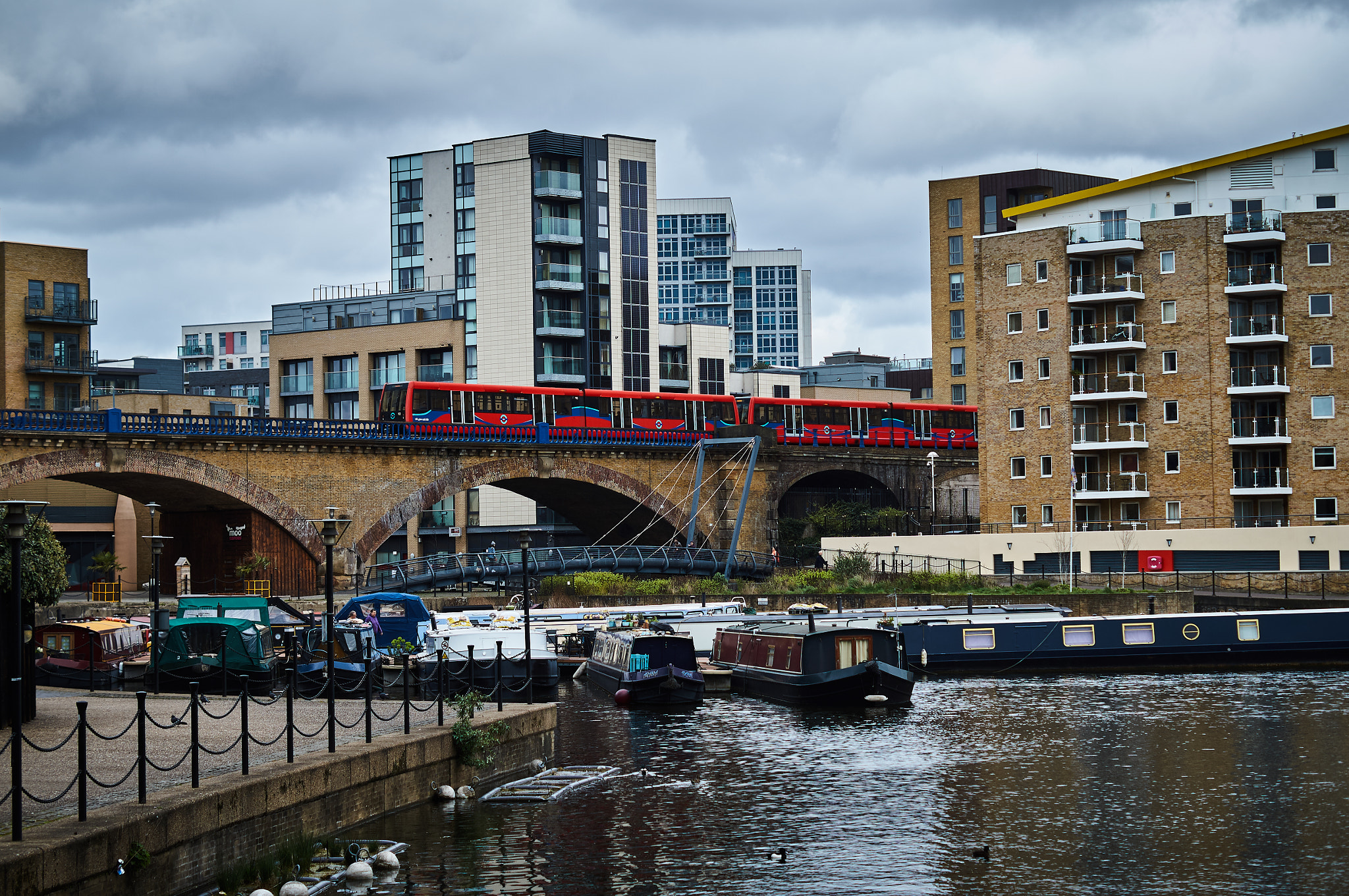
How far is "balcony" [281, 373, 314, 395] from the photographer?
10325 centimetres

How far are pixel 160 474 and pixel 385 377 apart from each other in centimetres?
4107

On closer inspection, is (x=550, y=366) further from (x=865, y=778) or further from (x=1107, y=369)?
(x=865, y=778)

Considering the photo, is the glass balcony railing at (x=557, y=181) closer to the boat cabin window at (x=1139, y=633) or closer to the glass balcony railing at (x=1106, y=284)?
the glass balcony railing at (x=1106, y=284)

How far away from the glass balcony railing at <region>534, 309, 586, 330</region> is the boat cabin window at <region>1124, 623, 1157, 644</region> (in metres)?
55.6

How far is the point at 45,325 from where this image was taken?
296 ft

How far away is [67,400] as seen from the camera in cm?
9144

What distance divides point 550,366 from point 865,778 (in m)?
70.9

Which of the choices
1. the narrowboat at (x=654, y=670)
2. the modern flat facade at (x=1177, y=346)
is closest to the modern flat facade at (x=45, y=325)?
the modern flat facade at (x=1177, y=346)

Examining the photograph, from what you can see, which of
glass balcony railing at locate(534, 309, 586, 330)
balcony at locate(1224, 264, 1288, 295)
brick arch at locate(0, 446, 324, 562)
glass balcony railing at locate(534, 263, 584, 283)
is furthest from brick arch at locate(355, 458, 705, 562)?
balcony at locate(1224, 264, 1288, 295)

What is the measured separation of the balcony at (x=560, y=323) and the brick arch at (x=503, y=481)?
21.9 metres

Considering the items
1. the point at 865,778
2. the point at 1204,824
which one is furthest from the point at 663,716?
the point at 1204,824

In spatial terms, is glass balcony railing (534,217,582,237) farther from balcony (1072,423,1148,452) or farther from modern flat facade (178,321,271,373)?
modern flat facade (178,321,271,373)

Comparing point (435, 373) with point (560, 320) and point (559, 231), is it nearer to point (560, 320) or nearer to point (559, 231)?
point (560, 320)

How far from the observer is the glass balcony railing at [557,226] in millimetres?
96062
